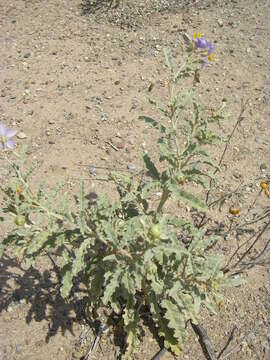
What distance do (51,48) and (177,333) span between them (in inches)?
159

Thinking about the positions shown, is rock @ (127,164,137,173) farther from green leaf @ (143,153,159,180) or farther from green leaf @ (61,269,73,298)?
green leaf @ (61,269,73,298)

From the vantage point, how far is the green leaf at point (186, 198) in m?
2.03

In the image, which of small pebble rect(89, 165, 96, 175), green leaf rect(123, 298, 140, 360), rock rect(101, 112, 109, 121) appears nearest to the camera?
green leaf rect(123, 298, 140, 360)

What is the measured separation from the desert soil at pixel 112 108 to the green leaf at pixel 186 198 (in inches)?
22.8

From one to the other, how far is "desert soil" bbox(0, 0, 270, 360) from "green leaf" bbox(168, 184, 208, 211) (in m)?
0.58

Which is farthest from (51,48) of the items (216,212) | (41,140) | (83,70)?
(216,212)

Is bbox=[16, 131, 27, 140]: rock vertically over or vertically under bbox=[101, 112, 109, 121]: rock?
under

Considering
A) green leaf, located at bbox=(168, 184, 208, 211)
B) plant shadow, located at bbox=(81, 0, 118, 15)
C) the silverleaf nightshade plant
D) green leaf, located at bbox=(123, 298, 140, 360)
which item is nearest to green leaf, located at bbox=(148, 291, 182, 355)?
the silverleaf nightshade plant

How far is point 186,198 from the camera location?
2072 mm

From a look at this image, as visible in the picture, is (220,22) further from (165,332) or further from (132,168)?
(165,332)

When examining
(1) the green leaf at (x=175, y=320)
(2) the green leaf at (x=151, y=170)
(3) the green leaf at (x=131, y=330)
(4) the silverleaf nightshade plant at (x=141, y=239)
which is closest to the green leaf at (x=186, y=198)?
(4) the silverleaf nightshade plant at (x=141, y=239)

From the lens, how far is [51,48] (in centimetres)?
490

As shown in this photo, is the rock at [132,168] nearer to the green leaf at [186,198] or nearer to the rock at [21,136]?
the rock at [21,136]

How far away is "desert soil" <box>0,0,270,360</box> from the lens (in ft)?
8.43
